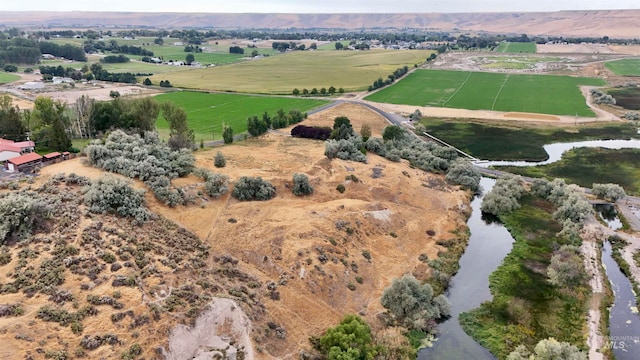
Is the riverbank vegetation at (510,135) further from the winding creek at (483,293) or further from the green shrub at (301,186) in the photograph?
the green shrub at (301,186)

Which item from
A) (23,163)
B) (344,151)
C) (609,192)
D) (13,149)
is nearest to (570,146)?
(609,192)

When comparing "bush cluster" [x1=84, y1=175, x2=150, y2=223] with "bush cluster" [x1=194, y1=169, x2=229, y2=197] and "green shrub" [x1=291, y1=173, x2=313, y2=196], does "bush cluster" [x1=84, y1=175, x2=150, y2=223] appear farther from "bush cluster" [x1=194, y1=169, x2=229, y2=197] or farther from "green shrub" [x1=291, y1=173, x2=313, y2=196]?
"green shrub" [x1=291, y1=173, x2=313, y2=196]

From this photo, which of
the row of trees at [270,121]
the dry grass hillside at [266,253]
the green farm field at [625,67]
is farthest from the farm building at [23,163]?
the green farm field at [625,67]

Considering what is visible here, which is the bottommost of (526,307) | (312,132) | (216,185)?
(526,307)

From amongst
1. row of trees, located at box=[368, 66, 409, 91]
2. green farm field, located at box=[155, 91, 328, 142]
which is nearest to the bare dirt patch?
row of trees, located at box=[368, 66, 409, 91]

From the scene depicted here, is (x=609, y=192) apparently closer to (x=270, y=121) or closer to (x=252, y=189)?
(x=252, y=189)
